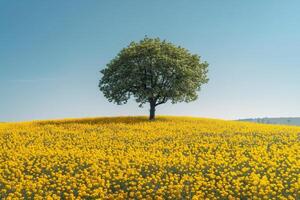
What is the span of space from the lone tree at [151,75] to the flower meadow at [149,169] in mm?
14385

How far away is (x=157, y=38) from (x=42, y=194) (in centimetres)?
3281

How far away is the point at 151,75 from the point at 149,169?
26.4 meters

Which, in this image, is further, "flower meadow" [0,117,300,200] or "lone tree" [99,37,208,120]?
"lone tree" [99,37,208,120]

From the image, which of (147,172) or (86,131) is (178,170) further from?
(86,131)

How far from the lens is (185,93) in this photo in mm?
44562

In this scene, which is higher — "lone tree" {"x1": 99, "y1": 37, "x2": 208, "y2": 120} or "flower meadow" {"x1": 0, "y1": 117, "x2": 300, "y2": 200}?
"lone tree" {"x1": 99, "y1": 37, "x2": 208, "y2": 120}

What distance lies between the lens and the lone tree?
43500 millimetres

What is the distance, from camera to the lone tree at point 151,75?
43.5 m

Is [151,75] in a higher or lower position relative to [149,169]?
higher

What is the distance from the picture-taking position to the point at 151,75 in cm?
4425

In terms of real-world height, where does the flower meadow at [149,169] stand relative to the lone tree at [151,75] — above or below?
below

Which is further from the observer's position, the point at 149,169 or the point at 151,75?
the point at 151,75

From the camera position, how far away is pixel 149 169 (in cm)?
1856

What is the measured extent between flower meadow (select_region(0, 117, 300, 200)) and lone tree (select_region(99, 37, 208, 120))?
14.4 metres
